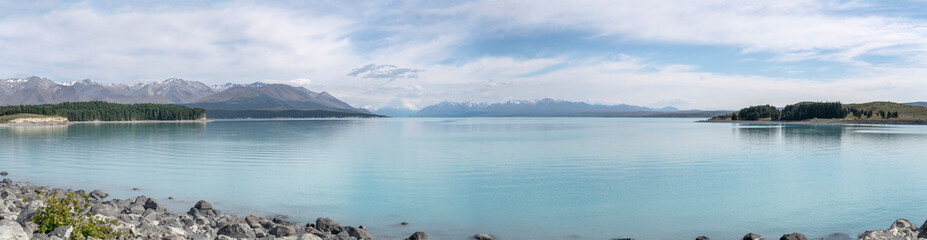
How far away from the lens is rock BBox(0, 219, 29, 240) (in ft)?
39.3

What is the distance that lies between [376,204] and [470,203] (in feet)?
15.1

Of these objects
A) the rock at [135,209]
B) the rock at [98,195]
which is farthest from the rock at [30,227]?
the rock at [98,195]

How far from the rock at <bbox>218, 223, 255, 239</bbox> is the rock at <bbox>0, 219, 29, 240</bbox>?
5032 mm

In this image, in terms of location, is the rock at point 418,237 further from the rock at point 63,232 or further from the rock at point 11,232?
the rock at point 11,232

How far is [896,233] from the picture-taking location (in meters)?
17.9

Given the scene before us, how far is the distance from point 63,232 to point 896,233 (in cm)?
2604

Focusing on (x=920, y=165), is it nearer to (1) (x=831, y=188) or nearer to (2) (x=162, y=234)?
(1) (x=831, y=188)

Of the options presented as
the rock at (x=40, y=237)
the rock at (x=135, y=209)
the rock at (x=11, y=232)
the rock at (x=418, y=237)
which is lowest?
the rock at (x=418, y=237)

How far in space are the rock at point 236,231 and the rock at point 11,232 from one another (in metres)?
5.03

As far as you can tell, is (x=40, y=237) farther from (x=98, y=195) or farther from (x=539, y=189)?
(x=539, y=189)

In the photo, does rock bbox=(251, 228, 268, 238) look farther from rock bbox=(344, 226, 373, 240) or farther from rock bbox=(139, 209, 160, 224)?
rock bbox=(139, 209, 160, 224)

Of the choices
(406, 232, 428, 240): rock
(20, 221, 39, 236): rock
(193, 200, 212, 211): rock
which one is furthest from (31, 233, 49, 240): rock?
(193, 200, 212, 211): rock

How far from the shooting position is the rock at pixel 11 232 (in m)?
12.0

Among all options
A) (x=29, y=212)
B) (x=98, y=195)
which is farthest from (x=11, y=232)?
(x=98, y=195)
